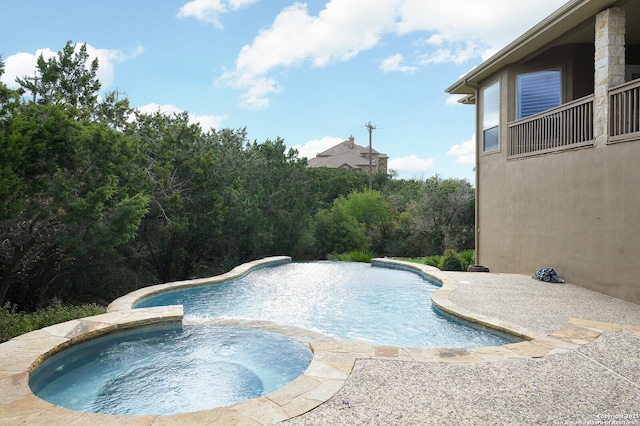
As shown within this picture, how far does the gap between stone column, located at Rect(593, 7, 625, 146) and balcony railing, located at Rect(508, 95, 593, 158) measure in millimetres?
378

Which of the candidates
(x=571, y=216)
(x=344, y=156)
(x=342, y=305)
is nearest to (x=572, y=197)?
(x=571, y=216)

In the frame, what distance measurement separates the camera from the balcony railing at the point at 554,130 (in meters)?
8.62

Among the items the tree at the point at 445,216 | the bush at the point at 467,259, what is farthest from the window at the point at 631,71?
the tree at the point at 445,216

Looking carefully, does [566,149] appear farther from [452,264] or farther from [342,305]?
[342,305]

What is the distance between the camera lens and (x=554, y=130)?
9703 mm

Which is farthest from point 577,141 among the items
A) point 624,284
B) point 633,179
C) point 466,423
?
point 466,423

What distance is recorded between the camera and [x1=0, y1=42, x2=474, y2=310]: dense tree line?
8195 millimetres

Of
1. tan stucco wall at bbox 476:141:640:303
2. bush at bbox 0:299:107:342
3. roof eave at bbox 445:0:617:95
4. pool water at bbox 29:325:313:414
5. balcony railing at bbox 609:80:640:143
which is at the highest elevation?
roof eave at bbox 445:0:617:95

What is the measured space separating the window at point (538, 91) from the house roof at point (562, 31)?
582 millimetres

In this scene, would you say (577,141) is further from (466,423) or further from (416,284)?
(466,423)

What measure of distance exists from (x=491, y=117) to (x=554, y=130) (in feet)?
9.18

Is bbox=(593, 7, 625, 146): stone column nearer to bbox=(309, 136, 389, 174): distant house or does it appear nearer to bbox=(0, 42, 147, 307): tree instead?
bbox=(0, 42, 147, 307): tree

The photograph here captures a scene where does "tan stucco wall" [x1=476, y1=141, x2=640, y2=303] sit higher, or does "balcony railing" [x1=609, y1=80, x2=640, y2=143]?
"balcony railing" [x1=609, y1=80, x2=640, y2=143]

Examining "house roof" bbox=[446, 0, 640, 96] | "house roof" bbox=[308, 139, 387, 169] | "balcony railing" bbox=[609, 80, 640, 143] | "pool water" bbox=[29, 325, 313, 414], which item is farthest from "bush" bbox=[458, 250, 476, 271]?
"house roof" bbox=[308, 139, 387, 169]
